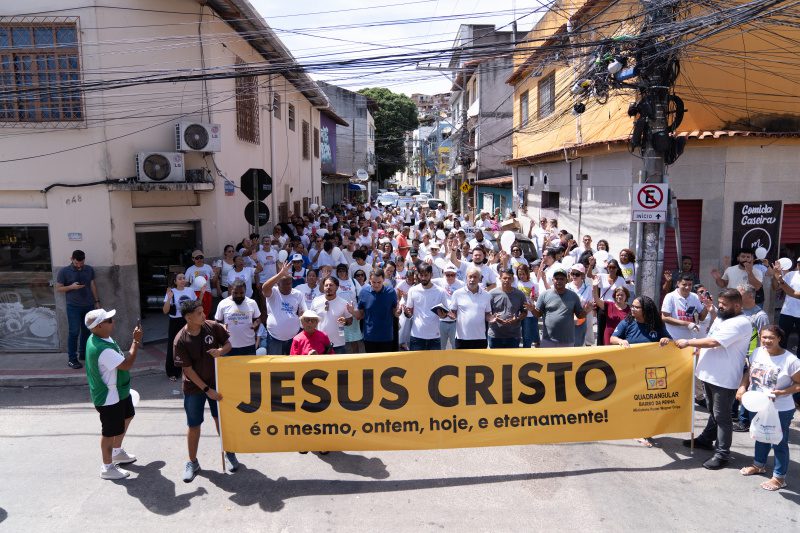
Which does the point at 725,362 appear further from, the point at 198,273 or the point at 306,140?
the point at 306,140

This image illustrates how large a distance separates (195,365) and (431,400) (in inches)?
90.0

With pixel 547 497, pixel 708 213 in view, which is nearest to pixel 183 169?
pixel 547 497

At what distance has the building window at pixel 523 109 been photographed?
2320cm

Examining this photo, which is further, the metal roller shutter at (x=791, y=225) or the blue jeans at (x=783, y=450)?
the metal roller shutter at (x=791, y=225)

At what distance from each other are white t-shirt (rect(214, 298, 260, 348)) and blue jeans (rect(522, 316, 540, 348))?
13.0 ft

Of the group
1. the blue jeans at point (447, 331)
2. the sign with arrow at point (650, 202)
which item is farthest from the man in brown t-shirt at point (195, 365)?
the sign with arrow at point (650, 202)

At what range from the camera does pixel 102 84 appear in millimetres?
9836

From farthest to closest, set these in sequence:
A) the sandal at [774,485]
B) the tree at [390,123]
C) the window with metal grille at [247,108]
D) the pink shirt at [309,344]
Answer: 1. the tree at [390,123]
2. the window with metal grille at [247,108]
3. the pink shirt at [309,344]
4. the sandal at [774,485]

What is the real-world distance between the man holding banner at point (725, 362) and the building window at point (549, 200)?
1339 cm

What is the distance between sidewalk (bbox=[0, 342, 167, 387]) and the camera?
9015 mm

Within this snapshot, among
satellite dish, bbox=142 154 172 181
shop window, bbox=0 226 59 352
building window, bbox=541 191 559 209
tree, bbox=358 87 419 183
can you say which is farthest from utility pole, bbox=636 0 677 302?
tree, bbox=358 87 419 183

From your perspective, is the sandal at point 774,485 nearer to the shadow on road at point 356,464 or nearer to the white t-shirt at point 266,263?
the shadow on road at point 356,464

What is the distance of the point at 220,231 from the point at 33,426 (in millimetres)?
5597

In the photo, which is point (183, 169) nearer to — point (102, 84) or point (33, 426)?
point (102, 84)
